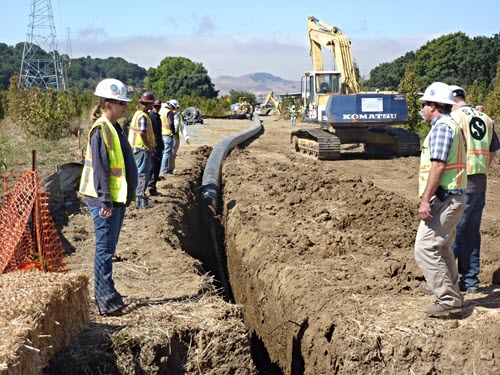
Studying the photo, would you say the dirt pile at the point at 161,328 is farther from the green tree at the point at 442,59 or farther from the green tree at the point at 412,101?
Answer: the green tree at the point at 442,59

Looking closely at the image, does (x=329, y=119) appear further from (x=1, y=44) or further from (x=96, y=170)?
(x=1, y=44)

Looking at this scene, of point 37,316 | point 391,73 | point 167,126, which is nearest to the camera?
point 37,316

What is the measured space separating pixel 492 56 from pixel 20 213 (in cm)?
5944

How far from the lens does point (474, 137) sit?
6492 millimetres

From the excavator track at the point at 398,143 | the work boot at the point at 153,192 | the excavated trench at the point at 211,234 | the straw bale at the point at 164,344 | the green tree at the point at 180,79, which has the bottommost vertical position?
the excavated trench at the point at 211,234

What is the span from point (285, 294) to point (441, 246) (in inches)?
84.8

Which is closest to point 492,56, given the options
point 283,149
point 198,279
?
point 283,149

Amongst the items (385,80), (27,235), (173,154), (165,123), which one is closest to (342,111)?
(173,154)

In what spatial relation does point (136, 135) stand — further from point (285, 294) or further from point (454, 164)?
point (454, 164)

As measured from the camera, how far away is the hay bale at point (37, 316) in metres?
3.96

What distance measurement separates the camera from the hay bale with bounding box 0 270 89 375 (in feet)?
13.0

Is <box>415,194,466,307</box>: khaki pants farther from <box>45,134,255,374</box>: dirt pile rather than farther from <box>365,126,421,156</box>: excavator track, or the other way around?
<box>365,126,421,156</box>: excavator track

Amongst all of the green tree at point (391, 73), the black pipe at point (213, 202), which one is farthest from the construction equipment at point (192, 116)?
the green tree at point (391, 73)

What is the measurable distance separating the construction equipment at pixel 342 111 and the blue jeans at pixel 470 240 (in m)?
13.0
